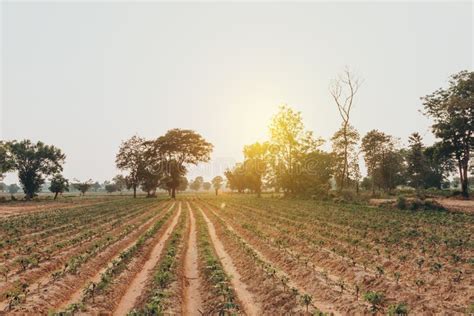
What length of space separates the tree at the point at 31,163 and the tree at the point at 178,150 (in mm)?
32709

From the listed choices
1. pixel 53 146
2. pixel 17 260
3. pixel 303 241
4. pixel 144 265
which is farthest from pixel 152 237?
pixel 53 146

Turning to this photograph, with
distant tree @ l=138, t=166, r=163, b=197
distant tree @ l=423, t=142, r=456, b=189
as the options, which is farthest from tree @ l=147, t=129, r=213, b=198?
distant tree @ l=423, t=142, r=456, b=189

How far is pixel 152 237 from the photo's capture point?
23531mm

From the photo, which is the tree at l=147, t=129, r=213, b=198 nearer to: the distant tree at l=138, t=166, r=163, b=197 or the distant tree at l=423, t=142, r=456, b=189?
the distant tree at l=138, t=166, r=163, b=197

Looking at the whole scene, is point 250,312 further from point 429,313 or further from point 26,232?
point 26,232

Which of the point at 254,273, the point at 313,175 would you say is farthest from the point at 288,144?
the point at 254,273

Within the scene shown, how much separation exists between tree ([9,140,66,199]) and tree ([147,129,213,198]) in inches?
1288

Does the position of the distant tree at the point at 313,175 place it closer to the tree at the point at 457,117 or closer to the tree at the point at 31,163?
the tree at the point at 457,117

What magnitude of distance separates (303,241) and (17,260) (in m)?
15.0

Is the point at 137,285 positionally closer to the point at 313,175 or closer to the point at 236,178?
the point at 313,175

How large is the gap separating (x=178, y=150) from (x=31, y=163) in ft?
140

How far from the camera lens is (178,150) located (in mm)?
79438

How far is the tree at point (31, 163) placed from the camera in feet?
289

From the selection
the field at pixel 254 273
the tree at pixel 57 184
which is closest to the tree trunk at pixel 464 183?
the field at pixel 254 273
